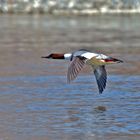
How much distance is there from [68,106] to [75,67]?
1.55 ft

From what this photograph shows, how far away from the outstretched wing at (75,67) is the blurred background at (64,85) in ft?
1.20

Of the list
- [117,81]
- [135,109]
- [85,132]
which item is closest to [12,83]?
[117,81]

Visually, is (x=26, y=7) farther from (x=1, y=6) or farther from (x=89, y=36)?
(x=89, y=36)

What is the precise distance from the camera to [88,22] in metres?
23.1

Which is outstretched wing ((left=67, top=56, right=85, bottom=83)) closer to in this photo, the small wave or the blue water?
the blue water

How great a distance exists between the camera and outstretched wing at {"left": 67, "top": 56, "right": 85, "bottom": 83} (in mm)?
9078

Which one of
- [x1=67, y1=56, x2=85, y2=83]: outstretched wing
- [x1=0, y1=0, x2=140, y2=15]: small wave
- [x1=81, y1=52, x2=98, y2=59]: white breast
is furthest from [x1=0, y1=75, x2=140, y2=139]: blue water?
[x1=0, y1=0, x2=140, y2=15]: small wave

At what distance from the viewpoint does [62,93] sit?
33.0 ft

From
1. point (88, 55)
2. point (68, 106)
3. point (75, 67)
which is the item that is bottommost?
point (68, 106)

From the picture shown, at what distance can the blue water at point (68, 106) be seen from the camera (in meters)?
7.78

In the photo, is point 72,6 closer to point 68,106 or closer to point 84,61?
point 84,61

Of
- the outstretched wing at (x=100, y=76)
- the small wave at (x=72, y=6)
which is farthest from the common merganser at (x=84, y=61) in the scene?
the small wave at (x=72, y=6)

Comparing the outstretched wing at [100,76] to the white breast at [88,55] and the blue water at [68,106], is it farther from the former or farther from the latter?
the white breast at [88,55]

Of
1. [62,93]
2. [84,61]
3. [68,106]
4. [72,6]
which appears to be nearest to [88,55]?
[84,61]
